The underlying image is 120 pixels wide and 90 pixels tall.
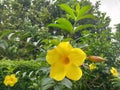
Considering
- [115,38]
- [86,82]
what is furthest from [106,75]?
[115,38]

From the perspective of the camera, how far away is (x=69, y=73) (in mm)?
888

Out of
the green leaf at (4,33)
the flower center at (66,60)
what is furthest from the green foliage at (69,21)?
the flower center at (66,60)

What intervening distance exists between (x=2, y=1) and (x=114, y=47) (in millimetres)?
10641

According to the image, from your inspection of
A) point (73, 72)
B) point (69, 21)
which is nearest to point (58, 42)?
point (69, 21)

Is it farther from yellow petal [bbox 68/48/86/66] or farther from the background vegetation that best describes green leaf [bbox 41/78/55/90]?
yellow petal [bbox 68/48/86/66]

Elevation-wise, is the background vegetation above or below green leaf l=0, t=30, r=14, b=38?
below

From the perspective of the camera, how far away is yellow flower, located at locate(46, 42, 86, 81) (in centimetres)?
89

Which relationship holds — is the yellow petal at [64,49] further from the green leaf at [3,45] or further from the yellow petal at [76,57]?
the green leaf at [3,45]

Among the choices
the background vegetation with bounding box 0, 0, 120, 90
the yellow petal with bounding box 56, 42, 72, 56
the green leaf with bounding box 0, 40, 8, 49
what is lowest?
the background vegetation with bounding box 0, 0, 120, 90

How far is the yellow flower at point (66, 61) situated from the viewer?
89 centimetres

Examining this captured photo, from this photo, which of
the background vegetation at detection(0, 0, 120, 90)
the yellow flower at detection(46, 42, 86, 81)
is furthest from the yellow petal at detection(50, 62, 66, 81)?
the background vegetation at detection(0, 0, 120, 90)

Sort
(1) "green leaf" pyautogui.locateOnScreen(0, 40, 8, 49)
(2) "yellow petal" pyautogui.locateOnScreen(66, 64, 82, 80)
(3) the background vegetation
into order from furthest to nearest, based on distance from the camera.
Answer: (3) the background vegetation < (1) "green leaf" pyautogui.locateOnScreen(0, 40, 8, 49) < (2) "yellow petal" pyautogui.locateOnScreen(66, 64, 82, 80)

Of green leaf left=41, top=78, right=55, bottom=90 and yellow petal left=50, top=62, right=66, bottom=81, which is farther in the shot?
green leaf left=41, top=78, right=55, bottom=90

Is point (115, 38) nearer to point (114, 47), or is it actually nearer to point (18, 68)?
point (114, 47)
